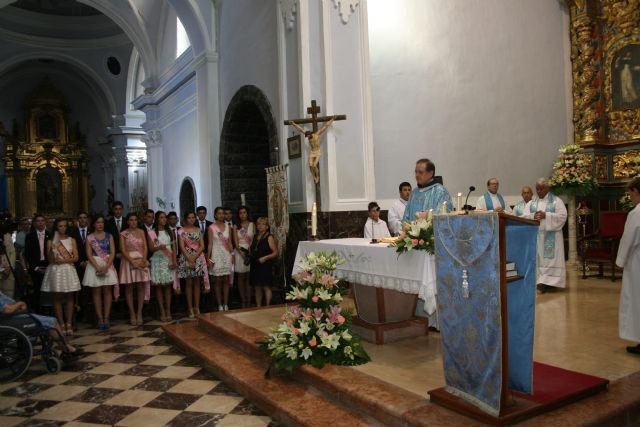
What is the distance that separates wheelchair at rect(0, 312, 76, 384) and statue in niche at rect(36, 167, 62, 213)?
60.7ft

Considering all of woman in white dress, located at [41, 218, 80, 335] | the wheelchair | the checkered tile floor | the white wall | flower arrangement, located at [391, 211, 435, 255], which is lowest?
the checkered tile floor

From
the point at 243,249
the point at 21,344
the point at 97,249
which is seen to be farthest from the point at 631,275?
the point at 97,249

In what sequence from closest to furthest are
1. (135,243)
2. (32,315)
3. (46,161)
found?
(32,315), (135,243), (46,161)

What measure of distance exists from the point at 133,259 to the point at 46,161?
17.4 metres

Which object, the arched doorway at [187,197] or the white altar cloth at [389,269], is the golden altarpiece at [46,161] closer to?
the arched doorway at [187,197]

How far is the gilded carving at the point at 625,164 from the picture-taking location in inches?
404

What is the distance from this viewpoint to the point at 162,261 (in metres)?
7.73

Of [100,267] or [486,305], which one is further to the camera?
[100,267]

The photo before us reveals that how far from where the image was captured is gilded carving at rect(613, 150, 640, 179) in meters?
10.3

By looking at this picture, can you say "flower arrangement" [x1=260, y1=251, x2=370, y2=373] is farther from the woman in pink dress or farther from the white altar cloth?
the woman in pink dress

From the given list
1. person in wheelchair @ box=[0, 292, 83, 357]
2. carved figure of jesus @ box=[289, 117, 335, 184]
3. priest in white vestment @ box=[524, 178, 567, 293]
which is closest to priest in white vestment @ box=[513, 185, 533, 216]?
priest in white vestment @ box=[524, 178, 567, 293]

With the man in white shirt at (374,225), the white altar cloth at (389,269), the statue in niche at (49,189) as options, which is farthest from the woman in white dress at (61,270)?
the statue in niche at (49,189)

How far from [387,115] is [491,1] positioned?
10.9 feet

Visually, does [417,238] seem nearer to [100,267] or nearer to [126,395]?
[126,395]
